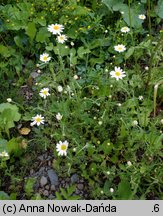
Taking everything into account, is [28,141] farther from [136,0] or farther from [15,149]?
[136,0]

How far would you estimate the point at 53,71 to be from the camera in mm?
2965

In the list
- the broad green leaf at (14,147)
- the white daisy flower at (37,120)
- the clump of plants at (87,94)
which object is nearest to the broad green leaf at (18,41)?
the clump of plants at (87,94)

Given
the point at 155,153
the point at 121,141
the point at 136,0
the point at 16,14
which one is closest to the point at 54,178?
the point at 121,141

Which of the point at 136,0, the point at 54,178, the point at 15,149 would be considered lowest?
the point at 54,178

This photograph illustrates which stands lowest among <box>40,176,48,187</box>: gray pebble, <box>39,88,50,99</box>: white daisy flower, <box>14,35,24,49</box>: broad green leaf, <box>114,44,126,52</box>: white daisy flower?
<box>40,176,48,187</box>: gray pebble

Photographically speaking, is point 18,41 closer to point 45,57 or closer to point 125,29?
point 45,57

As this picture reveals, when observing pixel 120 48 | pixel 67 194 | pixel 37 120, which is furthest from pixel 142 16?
pixel 67 194

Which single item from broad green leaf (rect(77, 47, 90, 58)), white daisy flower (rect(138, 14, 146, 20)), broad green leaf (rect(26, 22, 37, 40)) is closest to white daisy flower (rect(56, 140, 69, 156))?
broad green leaf (rect(77, 47, 90, 58))

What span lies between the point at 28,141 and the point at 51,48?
81 cm

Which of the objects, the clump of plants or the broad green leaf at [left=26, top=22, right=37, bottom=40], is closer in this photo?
the clump of plants

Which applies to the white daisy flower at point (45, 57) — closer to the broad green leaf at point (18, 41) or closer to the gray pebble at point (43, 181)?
the broad green leaf at point (18, 41)

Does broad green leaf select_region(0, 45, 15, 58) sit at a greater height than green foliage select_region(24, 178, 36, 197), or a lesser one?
greater

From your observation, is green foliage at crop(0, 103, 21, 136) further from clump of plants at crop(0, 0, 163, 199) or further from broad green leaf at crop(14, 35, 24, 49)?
broad green leaf at crop(14, 35, 24, 49)

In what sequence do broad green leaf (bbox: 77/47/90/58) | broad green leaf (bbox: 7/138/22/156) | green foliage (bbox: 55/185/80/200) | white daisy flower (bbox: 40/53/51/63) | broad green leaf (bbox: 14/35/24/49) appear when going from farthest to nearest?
broad green leaf (bbox: 14/35/24/49), broad green leaf (bbox: 77/47/90/58), white daisy flower (bbox: 40/53/51/63), broad green leaf (bbox: 7/138/22/156), green foliage (bbox: 55/185/80/200)
